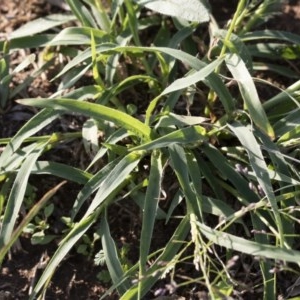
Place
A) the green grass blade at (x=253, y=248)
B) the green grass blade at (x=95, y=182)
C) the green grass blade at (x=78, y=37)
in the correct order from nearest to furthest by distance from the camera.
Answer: the green grass blade at (x=253, y=248)
the green grass blade at (x=95, y=182)
the green grass blade at (x=78, y=37)

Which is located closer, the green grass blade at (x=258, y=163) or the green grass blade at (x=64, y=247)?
the green grass blade at (x=258, y=163)

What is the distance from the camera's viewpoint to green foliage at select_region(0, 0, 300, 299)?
1.81 metres

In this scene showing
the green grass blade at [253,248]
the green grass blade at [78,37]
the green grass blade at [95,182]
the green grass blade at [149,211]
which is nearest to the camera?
the green grass blade at [253,248]

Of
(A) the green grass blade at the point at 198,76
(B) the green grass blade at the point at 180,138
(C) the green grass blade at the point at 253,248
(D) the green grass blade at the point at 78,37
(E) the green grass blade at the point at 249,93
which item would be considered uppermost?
(D) the green grass blade at the point at 78,37

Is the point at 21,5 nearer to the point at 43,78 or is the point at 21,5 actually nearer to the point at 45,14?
the point at 45,14

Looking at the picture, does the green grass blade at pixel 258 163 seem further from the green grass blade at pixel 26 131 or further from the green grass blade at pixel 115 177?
the green grass blade at pixel 26 131

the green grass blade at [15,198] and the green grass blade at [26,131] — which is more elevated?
the green grass blade at [26,131]

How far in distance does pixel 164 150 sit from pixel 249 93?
0.29 metres

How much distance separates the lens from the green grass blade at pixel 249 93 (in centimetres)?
180

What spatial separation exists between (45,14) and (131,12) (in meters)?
0.51

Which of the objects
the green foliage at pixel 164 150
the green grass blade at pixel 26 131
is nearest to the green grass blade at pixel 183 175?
the green foliage at pixel 164 150

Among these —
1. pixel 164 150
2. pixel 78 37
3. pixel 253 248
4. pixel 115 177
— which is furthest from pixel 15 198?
pixel 253 248

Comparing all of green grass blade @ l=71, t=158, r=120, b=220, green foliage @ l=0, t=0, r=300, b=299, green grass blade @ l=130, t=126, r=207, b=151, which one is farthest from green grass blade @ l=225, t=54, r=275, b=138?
green grass blade @ l=71, t=158, r=120, b=220

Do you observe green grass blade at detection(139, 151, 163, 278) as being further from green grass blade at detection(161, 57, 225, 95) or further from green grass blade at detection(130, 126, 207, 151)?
green grass blade at detection(161, 57, 225, 95)
